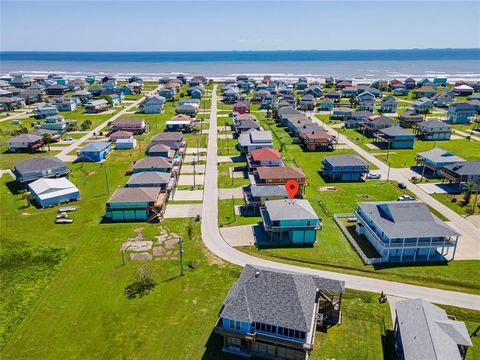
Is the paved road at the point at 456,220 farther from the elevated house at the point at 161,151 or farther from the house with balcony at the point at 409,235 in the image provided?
the elevated house at the point at 161,151

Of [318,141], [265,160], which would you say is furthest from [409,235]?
[318,141]

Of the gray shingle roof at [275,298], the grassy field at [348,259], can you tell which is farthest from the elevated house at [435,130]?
the gray shingle roof at [275,298]

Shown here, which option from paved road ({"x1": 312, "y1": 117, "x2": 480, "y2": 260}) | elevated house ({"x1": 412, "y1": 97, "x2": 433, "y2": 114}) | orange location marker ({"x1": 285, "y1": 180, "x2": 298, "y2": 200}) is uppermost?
elevated house ({"x1": 412, "y1": 97, "x2": 433, "y2": 114})

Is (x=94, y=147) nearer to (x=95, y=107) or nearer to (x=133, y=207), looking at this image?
(x=133, y=207)

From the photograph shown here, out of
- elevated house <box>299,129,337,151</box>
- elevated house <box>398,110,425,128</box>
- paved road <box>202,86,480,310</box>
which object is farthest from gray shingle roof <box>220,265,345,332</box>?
elevated house <box>398,110,425,128</box>

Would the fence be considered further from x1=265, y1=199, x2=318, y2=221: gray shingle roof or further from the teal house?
x1=265, y1=199, x2=318, y2=221: gray shingle roof

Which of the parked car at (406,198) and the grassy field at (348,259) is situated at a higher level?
the parked car at (406,198)

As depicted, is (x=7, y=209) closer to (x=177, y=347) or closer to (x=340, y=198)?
(x=177, y=347)

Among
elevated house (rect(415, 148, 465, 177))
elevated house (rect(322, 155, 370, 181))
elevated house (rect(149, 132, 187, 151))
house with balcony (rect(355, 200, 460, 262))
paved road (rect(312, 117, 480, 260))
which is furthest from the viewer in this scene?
elevated house (rect(149, 132, 187, 151))
